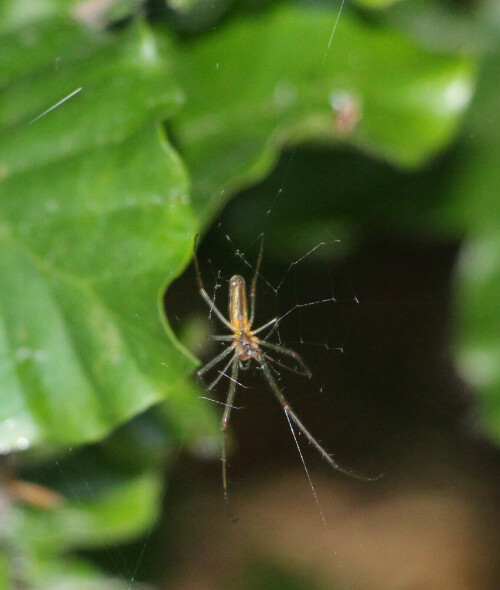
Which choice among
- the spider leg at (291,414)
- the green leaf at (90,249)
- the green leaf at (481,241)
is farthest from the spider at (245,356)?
the green leaf at (90,249)

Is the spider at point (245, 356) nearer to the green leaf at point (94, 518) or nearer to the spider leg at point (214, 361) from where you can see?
the spider leg at point (214, 361)

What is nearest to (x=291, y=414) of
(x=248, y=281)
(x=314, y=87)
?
(x=248, y=281)

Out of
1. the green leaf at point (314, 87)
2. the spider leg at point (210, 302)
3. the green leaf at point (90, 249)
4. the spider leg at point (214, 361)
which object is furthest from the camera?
the spider leg at point (214, 361)

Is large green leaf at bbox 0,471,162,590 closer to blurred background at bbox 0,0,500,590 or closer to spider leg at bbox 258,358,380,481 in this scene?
blurred background at bbox 0,0,500,590

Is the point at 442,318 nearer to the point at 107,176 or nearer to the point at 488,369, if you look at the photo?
the point at 488,369

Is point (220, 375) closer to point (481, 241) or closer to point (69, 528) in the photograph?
point (69, 528)

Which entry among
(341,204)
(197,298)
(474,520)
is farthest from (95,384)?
(474,520)
